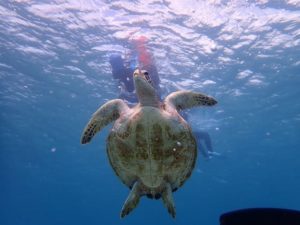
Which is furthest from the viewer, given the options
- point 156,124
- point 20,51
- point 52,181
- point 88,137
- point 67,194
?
point 67,194

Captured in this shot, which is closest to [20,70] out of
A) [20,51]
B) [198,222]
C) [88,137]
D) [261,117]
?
[20,51]

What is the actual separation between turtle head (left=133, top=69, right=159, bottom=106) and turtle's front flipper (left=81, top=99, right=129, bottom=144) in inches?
23.6

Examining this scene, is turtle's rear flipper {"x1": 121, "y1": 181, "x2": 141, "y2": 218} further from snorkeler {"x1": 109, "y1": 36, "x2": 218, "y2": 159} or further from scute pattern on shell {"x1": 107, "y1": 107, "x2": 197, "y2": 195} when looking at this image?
snorkeler {"x1": 109, "y1": 36, "x2": 218, "y2": 159}

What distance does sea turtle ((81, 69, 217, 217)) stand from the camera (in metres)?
4.73

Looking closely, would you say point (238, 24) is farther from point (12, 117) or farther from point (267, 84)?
point (12, 117)

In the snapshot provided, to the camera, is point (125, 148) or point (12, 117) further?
point (12, 117)

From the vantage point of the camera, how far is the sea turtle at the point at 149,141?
4727 millimetres

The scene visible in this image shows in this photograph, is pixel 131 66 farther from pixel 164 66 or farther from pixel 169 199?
pixel 169 199

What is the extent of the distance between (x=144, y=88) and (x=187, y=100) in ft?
3.72

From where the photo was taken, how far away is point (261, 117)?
77.3ft

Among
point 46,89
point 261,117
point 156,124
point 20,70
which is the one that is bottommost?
point 261,117

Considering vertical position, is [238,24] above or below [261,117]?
above

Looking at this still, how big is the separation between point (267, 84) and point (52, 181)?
153 ft

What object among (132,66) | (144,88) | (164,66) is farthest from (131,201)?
(164,66)
